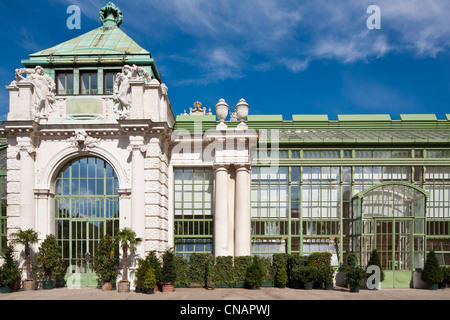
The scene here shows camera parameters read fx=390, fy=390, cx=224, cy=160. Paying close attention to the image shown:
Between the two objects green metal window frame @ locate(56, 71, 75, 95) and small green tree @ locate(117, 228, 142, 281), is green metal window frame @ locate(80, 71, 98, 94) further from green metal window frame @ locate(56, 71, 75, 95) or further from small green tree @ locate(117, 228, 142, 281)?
small green tree @ locate(117, 228, 142, 281)

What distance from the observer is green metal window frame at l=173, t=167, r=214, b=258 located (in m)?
23.8

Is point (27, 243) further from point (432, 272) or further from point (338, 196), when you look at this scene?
point (432, 272)

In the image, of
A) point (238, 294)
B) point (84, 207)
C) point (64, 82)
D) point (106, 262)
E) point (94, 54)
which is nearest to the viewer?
point (238, 294)

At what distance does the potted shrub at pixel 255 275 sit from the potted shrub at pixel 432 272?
887cm

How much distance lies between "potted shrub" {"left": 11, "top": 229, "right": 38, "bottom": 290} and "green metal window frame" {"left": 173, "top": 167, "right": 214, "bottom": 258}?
781 cm

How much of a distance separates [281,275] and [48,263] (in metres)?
12.3

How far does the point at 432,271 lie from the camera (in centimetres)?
2103

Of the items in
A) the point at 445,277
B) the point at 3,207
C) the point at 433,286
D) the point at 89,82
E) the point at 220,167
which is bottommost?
the point at 433,286

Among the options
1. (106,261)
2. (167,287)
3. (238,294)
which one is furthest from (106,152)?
(238,294)

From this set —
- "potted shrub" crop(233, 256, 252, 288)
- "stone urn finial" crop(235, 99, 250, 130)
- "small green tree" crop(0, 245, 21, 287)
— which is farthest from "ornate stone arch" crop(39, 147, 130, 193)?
"stone urn finial" crop(235, 99, 250, 130)

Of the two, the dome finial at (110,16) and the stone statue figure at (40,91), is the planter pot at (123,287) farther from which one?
the dome finial at (110,16)
